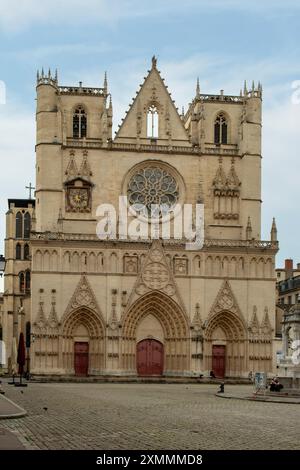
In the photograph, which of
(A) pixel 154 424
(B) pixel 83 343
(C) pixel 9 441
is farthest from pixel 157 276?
(C) pixel 9 441

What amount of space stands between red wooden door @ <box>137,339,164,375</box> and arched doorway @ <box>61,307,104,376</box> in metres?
3.61

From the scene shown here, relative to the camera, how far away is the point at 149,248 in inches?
2977

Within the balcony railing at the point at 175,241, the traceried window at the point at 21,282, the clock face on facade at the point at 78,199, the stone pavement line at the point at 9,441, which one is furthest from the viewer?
the traceried window at the point at 21,282

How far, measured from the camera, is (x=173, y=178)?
78.4 m

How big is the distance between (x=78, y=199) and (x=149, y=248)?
22.6ft

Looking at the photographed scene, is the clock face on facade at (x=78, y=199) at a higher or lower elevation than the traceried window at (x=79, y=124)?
lower

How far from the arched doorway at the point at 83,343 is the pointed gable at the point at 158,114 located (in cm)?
1481

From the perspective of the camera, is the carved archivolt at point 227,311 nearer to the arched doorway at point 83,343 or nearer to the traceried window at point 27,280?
the arched doorway at point 83,343

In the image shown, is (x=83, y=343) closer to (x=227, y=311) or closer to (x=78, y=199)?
(x=78, y=199)

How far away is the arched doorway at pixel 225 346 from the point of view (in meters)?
75.8

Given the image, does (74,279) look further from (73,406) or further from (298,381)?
(73,406)

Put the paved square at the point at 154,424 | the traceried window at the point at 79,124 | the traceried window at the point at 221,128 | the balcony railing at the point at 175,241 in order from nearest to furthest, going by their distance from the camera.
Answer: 1. the paved square at the point at 154,424
2. the balcony railing at the point at 175,241
3. the traceried window at the point at 79,124
4. the traceried window at the point at 221,128

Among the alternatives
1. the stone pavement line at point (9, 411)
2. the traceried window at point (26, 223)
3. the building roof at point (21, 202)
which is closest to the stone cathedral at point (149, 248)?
the traceried window at point (26, 223)
